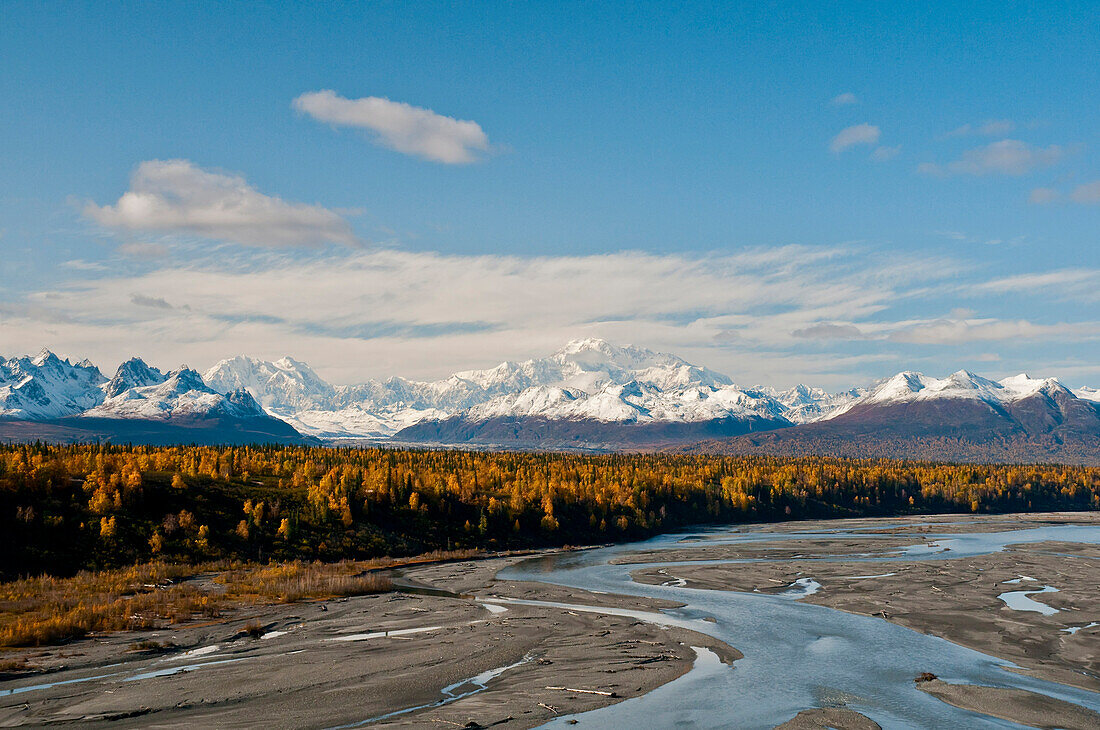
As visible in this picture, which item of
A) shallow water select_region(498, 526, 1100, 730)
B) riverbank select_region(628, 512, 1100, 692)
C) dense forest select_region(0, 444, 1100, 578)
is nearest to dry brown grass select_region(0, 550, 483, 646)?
dense forest select_region(0, 444, 1100, 578)

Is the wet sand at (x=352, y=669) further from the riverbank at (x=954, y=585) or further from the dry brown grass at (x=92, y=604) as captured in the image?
the riverbank at (x=954, y=585)

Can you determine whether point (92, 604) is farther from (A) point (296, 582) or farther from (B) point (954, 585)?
(B) point (954, 585)

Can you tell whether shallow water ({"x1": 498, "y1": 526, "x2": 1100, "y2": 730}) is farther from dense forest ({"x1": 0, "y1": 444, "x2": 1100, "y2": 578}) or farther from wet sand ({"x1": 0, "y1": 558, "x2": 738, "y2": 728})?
dense forest ({"x1": 0, "y1": 444, "x2": 1100, "y2": 578})

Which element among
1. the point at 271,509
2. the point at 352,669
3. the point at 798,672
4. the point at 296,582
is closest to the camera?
the point at 352,669

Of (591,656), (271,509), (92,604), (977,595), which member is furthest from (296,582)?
(977,595)

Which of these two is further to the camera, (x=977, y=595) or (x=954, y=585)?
(x=954, y=585)

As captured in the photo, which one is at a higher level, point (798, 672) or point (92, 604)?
point (798, 672)

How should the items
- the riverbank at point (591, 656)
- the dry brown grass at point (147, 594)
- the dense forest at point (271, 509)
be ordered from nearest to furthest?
the riverbank at point (591, 656) < the dry brown grass at point (147, 594) < the dense forest at point (271, 509)

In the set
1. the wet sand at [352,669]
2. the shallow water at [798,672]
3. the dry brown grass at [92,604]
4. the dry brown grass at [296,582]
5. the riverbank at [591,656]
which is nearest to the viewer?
the wet sand at [352,669]

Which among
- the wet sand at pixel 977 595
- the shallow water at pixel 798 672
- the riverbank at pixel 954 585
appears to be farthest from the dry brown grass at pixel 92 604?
the riverbank at pixel 954 585
